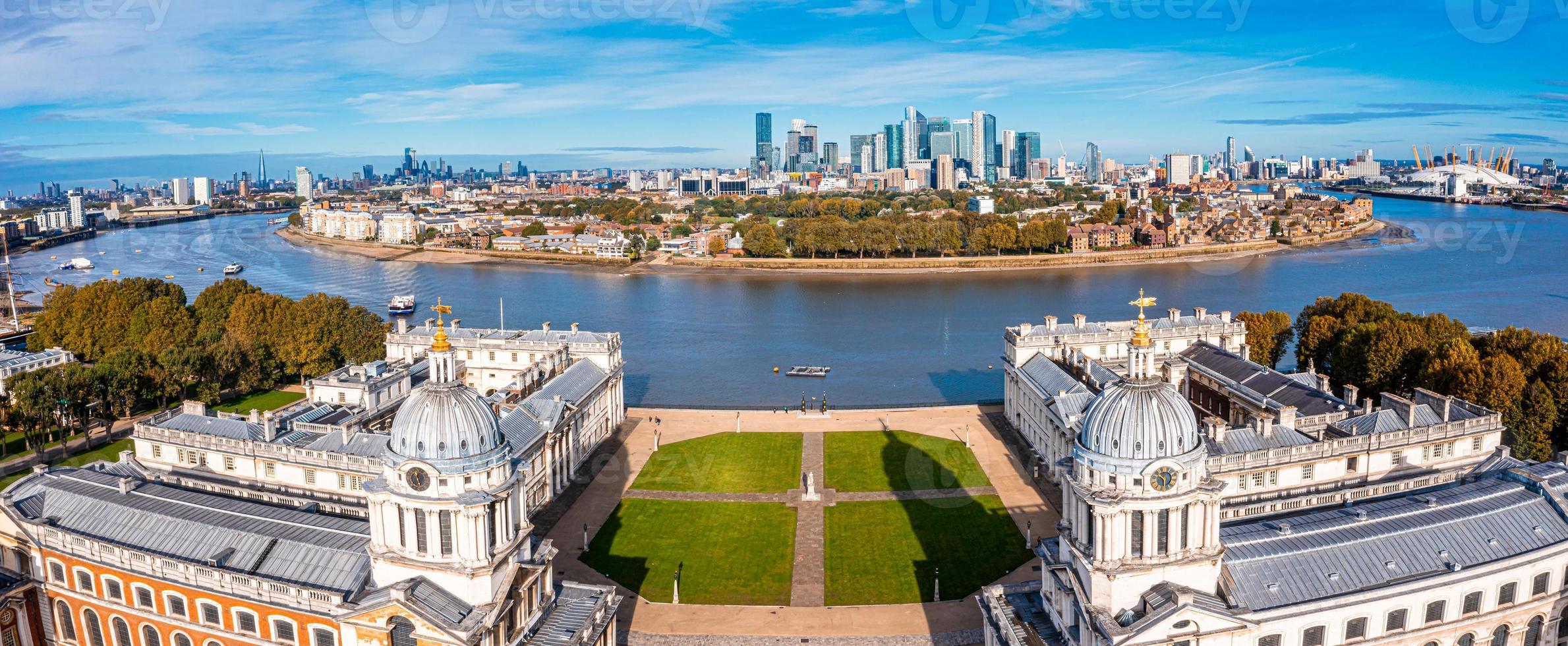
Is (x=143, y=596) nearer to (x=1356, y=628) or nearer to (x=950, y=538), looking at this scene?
(x=950, y=538)

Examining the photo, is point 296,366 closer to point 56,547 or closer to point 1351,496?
point 56,547

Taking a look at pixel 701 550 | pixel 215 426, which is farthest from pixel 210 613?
pixel 701 550

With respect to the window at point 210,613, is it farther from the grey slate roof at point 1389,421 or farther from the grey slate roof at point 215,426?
the grey slate roof at point 1389,421

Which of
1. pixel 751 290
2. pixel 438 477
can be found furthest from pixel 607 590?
pixel 751 290

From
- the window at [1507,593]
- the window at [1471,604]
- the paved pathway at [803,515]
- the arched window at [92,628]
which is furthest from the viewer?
the paved pathway at [803,515]

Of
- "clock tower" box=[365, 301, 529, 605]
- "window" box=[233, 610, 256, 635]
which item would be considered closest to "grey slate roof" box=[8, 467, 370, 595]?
"window" box=[233, 610, 256, 635]

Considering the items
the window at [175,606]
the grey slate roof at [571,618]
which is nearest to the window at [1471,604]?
the grey slate roof at [571,618]

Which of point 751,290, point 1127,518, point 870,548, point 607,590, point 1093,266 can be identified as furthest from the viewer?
point 1093,266
